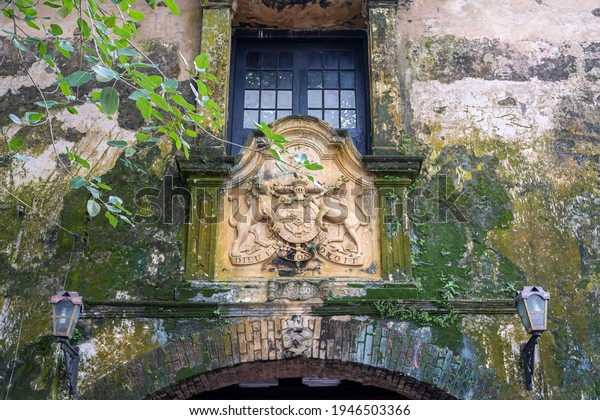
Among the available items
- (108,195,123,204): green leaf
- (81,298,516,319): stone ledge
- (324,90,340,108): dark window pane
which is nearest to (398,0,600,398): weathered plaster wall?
(81,298,516,319): stone ledge

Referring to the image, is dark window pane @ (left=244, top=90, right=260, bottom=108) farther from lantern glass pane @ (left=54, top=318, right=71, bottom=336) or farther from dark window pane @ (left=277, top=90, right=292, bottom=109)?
lantern glass pane @ (left=54, top=318, right=71, bottom=336)

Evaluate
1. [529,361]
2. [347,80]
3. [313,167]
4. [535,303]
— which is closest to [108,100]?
[313,167]

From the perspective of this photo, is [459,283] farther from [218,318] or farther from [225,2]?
[225,2]

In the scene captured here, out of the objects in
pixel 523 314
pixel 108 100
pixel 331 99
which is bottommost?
pixel 523 314

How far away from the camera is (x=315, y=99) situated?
818 centimetres

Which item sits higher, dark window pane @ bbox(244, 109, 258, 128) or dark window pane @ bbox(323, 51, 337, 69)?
dark window pane @ bbox(323, 51, 337, 69)

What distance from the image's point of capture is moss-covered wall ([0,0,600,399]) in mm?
6625

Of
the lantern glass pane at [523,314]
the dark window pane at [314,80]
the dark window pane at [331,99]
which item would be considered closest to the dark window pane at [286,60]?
the dark window pane at [314,80]

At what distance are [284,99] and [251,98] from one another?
0.36m

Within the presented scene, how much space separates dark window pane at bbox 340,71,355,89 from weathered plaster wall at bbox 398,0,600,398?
2.19 ft

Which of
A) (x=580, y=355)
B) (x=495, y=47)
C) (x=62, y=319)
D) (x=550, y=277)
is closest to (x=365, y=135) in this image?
(x=495, y=47)

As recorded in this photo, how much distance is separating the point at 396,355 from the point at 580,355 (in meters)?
1.63

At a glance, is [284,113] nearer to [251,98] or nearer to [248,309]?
[251,98]

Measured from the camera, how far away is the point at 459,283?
689cm
